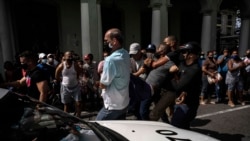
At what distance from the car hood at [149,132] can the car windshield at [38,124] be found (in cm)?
15

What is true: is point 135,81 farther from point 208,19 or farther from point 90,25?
point 208,19

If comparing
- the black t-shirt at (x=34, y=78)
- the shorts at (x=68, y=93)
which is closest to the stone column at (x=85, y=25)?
the shorts at (x=68, y=93)

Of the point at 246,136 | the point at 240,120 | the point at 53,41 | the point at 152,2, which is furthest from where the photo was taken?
the point at 53,41

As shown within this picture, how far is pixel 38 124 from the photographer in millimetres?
1793

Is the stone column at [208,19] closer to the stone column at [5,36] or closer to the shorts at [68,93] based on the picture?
the shorts at [68,93]

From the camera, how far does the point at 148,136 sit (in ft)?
6.48

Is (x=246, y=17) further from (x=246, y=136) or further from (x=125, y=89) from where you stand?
(x=125, y=89)

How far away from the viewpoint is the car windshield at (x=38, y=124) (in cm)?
157

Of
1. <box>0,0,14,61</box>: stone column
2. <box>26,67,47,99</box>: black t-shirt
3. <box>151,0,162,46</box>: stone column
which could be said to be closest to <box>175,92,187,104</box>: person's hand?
<box>26,67,47,99</box>: black t-shirt

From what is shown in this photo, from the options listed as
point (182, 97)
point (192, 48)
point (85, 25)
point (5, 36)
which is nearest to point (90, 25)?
point (85, 25)

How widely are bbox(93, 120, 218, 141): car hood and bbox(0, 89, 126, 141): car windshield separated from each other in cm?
15

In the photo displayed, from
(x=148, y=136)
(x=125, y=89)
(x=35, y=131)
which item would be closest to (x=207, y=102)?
(x=125, y=89)

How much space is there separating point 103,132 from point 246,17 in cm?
1334

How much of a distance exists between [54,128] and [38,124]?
0.13m
